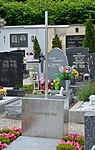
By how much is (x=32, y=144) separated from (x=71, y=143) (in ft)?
1.88

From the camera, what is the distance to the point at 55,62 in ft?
41.9

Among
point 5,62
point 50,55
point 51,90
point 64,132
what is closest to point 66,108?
point 64,132

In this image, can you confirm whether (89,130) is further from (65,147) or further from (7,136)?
Result: (7,136)

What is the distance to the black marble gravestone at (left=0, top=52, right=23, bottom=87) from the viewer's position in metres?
11.6

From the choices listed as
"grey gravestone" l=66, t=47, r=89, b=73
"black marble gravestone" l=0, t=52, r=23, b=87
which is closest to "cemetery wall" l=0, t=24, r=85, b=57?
"grey gravestone" l=66, t=47, r=89, b=73

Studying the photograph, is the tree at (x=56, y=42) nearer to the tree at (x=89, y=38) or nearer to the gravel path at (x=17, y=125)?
the tree at (x=89, y=38)

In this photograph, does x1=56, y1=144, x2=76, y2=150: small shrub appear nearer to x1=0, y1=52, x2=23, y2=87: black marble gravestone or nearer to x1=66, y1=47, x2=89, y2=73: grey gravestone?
x1=0, y1=52, x2=23, y2=87: black marble gravestone

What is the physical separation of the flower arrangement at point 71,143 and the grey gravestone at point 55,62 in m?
7.02

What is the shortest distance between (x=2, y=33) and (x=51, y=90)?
1327 centimetres

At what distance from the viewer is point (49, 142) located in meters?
5.52

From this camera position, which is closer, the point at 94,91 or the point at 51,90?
the point at 94,91

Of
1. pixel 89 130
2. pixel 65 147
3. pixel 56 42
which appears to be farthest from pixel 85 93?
pixel 56 42

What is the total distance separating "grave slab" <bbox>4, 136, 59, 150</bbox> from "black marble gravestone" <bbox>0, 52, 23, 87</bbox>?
593 centimetres

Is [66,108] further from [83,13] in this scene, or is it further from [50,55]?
[83,13]
